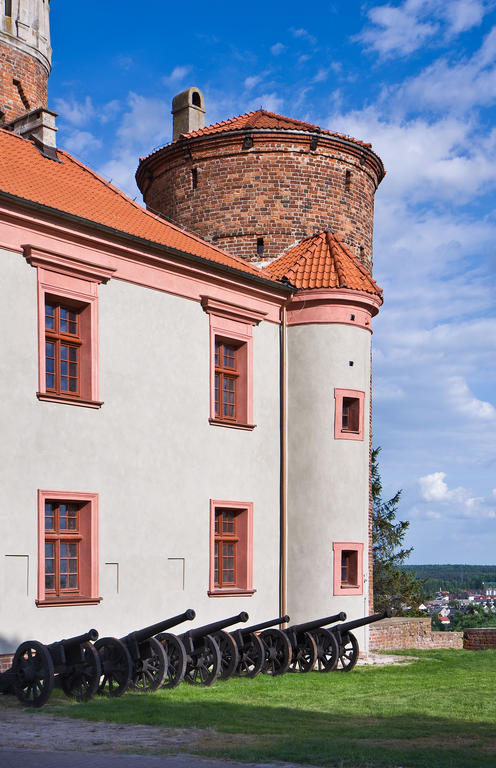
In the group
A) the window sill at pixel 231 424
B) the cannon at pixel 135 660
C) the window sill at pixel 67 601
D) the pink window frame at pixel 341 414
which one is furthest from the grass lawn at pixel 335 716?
the pink window frame at pixel 341 414

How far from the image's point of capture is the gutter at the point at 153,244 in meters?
16.0

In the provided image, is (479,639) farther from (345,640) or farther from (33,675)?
(33,675)

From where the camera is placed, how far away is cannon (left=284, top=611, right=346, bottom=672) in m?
18.5

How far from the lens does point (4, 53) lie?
930 inches

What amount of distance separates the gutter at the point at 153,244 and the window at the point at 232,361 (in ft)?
2.12

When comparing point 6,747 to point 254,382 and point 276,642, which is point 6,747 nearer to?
point 276,642

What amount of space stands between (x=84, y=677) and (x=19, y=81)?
14985 mm

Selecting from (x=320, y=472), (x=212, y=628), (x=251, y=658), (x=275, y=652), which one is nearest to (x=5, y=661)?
(x=212, y=628)

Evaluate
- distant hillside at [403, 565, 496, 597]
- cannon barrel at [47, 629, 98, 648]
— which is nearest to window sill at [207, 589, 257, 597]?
cannon barrel at [47, 629, 98, 648]

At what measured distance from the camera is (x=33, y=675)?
13.7m

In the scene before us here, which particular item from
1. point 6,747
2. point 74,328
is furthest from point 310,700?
point 74,328

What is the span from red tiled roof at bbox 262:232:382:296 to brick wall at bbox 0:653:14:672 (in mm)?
10392

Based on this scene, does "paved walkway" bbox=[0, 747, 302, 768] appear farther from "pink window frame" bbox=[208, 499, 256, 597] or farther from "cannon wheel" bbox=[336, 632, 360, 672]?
"pink window frame" bbox=[208, 499, 256, 597]

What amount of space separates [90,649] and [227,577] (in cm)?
644
